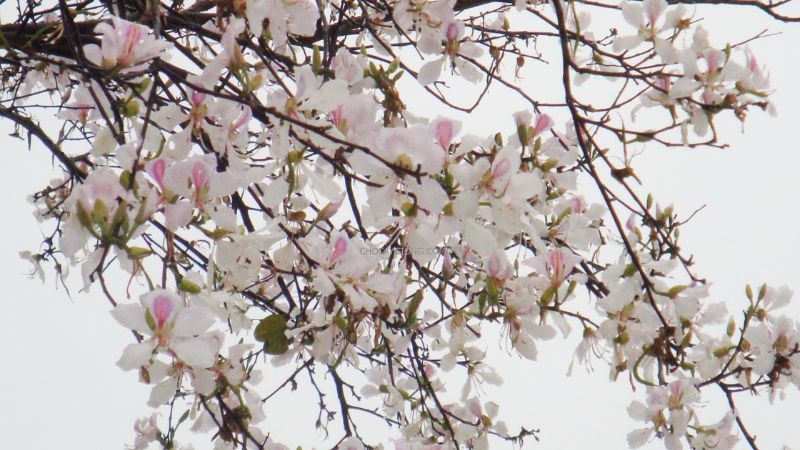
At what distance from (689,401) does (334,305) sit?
720mm

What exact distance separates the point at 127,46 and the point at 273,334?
0.46m

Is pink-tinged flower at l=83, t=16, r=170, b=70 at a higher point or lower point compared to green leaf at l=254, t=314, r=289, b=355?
higher

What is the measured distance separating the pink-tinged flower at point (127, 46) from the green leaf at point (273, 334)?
1.40 ft

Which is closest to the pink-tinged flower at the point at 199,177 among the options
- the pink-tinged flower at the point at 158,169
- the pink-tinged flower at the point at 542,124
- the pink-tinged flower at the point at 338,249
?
the pink-tinged flower at the point at 158,169

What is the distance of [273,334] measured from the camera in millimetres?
1146

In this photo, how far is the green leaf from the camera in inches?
45.0

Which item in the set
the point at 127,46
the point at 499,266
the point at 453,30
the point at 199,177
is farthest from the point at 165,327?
the point at 453,30

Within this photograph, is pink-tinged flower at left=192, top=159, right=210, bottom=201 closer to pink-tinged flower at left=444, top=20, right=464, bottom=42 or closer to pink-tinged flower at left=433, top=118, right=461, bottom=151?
pink-tinged flower at left=433, top=118, right=461, bottom=151

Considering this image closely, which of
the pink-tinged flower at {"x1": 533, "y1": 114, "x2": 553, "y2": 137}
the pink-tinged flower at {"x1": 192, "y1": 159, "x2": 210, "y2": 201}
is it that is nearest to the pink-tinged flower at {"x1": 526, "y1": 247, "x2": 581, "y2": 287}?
the pink-tinged flower at {"x1": 533, "y1": 114, "x2": 553, "y2": 137}

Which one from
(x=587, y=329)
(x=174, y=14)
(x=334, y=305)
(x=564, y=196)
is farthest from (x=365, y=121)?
(x=564, y=196)

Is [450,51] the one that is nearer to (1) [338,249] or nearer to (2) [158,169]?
(1) [338,249]

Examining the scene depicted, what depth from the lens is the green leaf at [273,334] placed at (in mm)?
1144

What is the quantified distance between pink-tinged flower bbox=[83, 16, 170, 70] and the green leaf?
427 millimetres

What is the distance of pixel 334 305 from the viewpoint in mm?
1023
